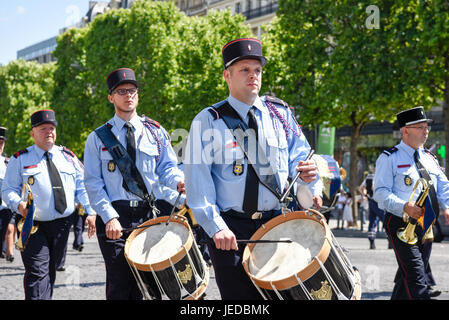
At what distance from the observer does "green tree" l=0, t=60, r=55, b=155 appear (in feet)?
181

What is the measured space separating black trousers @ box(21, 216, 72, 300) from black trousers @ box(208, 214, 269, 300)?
2.99 metres

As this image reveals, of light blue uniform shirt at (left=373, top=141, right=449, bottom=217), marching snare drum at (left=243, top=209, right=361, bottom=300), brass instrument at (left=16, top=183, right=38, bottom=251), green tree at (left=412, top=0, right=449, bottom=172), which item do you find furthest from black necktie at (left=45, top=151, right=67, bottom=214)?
green tree at (left=412, top=0, right=449, bottom=172)

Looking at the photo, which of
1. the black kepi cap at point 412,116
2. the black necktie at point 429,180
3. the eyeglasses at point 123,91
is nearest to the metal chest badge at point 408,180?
the black necktie at point 429,180

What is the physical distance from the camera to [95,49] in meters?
42.2

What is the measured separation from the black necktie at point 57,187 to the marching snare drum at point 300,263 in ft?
12.6

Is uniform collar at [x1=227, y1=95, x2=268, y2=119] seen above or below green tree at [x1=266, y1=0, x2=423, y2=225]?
below

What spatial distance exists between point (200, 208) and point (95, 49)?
1553 inches

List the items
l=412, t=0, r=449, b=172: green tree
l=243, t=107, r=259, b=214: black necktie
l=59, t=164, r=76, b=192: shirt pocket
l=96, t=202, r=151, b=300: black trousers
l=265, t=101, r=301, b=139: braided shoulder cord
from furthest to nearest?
l=412, t=0, r=449, b=172: green tree → l=59, t=164, r=76, b=192: shirt pocket → l=96, t=202, r=151, b=300: black trousers → l=265, t=101, r=301, b=139: braided shoulder cord → l=243, t=107, r=259, b=214: black necktie

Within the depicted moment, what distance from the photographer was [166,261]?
16.2 feet

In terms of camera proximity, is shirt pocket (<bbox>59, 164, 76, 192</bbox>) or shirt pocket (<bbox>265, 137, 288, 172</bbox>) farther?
A: shirt pocket (<bbox>59, 164, 76, 192</bbox>)

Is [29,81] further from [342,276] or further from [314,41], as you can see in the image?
[342,276]

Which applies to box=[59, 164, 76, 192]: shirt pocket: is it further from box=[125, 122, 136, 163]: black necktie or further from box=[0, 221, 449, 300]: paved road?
box=[125, 122, 136, 163]: black necktie

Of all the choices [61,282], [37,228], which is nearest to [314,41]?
[61,282]

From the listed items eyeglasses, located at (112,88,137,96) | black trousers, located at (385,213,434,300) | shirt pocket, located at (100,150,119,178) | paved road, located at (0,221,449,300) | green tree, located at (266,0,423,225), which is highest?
green tree, located at (266,0,423,225)
